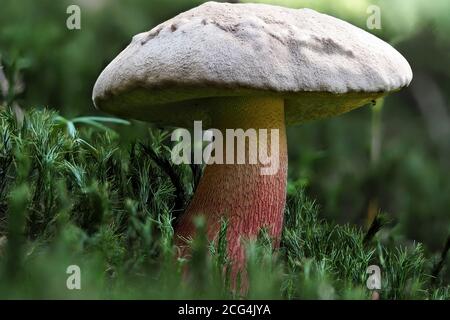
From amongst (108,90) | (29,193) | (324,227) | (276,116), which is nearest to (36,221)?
(29,193)

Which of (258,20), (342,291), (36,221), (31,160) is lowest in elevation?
(342,291)

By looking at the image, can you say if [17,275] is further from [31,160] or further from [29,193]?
[31,160]

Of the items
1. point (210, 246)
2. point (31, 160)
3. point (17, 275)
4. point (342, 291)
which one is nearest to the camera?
point (17, 275)

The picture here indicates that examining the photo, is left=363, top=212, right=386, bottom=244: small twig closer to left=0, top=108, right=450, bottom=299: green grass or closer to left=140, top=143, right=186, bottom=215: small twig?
left=0, top=108, right=450, bottom=299: green grass

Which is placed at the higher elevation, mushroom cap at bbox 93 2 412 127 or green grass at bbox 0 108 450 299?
mushroom cap at bbox 93 2 412 127

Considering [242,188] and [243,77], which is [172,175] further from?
[243,77]
